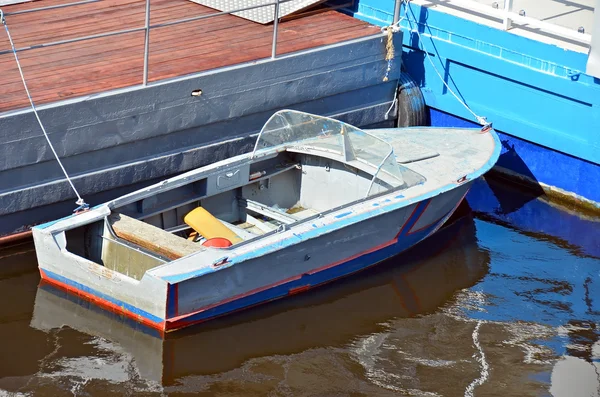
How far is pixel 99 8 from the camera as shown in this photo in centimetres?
1259

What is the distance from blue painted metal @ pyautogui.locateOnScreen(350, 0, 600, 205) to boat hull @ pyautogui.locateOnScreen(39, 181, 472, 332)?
5.82ft

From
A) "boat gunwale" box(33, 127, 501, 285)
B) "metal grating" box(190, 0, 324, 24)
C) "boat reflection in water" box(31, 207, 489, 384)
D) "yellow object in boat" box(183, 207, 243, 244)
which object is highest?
"metal grating" box(190, 0, 324, 24)

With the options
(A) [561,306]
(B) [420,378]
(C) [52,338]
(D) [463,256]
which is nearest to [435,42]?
(D) [463,256]

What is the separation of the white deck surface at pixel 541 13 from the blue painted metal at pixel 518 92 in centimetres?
19

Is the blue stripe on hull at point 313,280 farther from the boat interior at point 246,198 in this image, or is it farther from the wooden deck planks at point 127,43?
the wooden deck planks at point 127,43

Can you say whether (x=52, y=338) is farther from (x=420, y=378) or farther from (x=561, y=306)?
(x=561, y=306)

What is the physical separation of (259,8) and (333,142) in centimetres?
278

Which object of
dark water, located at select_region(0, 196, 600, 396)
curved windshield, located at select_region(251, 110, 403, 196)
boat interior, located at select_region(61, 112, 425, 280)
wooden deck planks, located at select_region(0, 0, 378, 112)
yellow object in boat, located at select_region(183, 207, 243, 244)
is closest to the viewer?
dark water, located at select_region(0, 196, 600, 396)

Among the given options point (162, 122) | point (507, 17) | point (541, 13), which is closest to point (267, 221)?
point (162, 122)

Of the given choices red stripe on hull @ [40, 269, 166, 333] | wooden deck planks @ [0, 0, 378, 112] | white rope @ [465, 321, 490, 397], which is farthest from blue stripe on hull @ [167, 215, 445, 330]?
wooden deck planks @ [0, 0, 378, 112]

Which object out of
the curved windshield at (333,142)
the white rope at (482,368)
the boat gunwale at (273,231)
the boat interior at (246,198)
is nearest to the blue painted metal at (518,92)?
the boat gunwale at (273,231)

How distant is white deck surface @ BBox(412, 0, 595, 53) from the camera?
11.7m

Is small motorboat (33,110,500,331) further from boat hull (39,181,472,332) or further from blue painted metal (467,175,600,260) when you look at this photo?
blue painted metal (467,175,600,260)

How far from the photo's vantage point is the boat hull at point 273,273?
882 cm
